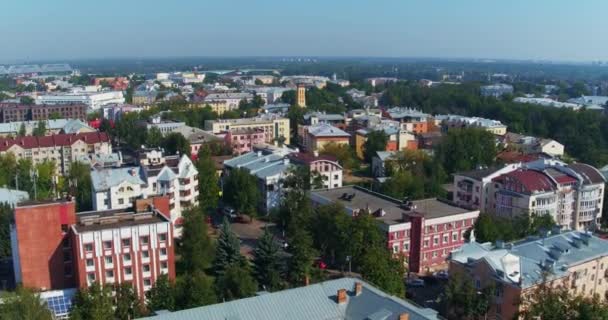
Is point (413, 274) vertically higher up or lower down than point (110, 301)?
lower down

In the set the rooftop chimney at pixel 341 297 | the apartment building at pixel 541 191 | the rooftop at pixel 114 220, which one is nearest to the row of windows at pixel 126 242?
the rooftop at pixel 114 220

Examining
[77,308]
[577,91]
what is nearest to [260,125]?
[77,308]

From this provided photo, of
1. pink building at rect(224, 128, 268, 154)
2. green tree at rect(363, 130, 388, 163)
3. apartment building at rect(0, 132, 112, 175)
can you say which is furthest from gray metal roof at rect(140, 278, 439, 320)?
pink building at rect(224, 128, 268, 154)

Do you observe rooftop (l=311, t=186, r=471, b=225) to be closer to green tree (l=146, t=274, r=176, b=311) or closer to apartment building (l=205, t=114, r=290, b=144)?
green tree (l=146, t=274, r=176, b=311)

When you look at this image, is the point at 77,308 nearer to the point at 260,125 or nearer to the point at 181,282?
the point at 181,282

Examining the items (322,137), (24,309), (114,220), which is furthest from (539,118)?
(24,309)

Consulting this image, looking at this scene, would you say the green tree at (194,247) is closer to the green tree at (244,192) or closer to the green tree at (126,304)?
the green tree at (126,304)
